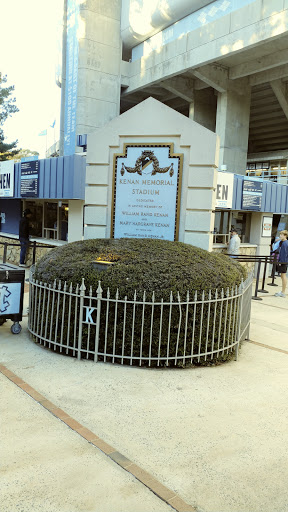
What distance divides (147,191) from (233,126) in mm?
20536

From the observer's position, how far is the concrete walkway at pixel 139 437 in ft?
9.92

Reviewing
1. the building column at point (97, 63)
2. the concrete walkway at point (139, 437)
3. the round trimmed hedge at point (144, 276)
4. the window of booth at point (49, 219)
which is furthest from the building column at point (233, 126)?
the concrete walkway at point (139, 437)

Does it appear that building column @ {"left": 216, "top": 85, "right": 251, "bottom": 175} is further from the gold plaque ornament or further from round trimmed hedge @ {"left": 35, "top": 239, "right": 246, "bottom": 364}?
round trimmed hedge @ {"left": 35, "top": 239, "right": 246, "bottom": 364}

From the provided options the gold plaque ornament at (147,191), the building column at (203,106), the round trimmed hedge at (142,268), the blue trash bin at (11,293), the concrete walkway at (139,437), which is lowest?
the concrete walkway at (139,437)

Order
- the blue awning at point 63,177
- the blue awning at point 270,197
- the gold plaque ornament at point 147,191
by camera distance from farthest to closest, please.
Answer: the blue awning at point 270,197 → the blue awning at point 63,177 → the gold plaque ornament at point 147,191

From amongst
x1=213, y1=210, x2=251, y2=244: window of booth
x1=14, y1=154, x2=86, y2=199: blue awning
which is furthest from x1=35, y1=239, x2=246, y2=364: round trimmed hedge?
x1=213, y1=210, x2=251, y2=244: window of booth

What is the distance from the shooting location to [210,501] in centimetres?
301

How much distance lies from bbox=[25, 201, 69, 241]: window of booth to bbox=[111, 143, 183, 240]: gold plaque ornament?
823 centimetres

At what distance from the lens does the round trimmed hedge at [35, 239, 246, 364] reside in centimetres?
563

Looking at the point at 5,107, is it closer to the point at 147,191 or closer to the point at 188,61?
the point at 188,61

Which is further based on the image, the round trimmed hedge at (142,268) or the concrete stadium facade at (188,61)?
the concrete stadium facade at (188,61)

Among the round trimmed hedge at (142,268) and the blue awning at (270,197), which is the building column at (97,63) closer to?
the blue awning at (270,197)

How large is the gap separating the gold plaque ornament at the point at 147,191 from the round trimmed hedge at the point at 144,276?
A: 2.64 ft

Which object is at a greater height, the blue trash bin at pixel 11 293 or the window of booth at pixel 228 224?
the window of booth at pixel 228 224
